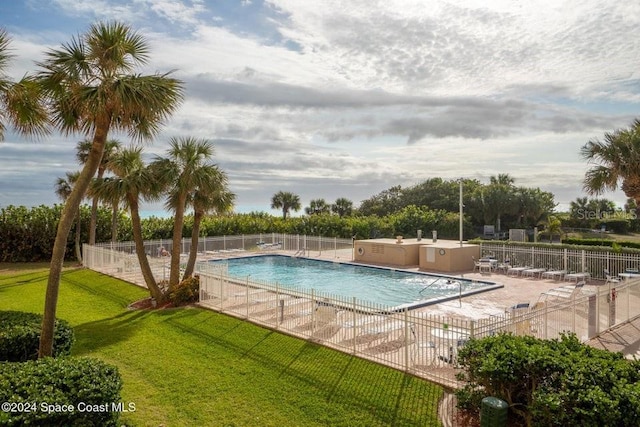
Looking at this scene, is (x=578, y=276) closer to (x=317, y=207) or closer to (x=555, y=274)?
(x=555, y=274)

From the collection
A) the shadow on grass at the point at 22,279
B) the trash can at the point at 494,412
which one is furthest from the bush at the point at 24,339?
the shadow on grass at the point at 22,279

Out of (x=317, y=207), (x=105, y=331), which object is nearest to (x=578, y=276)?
(x=105, y=331)

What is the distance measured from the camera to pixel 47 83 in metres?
7.52

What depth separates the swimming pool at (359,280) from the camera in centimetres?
1683

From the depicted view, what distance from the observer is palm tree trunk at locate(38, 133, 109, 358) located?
6941 mm

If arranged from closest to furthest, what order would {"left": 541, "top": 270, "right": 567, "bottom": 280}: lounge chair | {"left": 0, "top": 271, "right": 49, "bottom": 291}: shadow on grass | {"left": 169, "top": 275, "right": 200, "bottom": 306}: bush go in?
{"left": 169, "top": 275, "right": 200, "bottom": 306}: bush → {"left": 0, "top": 271, "right": 49, "bottom": 291}: shadow on grass → {"left": 541, "top": 270, "right": 567, "bottom": 280}: lounge chair

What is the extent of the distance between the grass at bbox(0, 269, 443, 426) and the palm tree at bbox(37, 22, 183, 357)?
2174 millimetres

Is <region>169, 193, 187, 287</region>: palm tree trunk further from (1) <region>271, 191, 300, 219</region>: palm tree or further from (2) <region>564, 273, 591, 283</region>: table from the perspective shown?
(1) <region>271, 191, 300, 219</region>: palm tree

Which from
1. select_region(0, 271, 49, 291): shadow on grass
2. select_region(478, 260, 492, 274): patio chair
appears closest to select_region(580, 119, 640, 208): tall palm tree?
select_region(478, 260, 492, 274): patio chair

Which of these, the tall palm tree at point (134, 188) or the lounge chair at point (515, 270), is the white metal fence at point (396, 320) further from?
the lounge chair at point (515, 270)

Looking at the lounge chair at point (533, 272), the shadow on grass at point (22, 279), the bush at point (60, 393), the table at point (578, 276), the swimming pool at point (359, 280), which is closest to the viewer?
the bush at point (60, 393)

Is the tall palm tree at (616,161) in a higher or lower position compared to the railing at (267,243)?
higher

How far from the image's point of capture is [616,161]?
51.1 ft

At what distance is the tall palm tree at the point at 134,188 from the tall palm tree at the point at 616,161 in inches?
642
